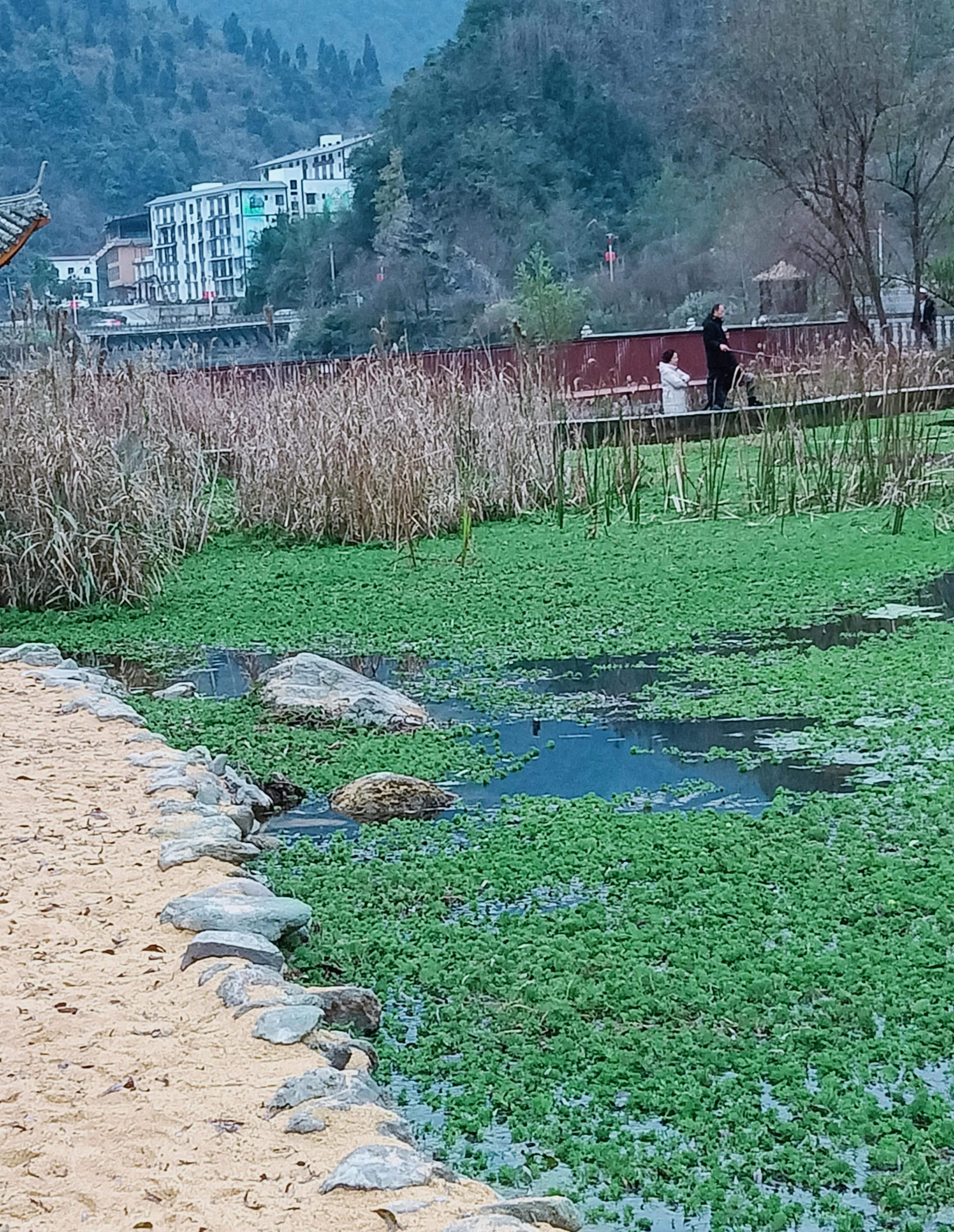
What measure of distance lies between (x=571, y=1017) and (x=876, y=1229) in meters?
0.71

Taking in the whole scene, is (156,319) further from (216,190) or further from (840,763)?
(840,763)

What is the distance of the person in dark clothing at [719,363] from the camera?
1415 centimetres

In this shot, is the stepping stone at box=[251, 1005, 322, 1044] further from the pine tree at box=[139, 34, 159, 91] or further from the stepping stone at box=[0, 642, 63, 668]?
the pine tree at box=[139, 34, 159, 91]

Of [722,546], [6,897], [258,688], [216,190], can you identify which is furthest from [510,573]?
[216,190]

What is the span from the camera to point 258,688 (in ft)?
16.9

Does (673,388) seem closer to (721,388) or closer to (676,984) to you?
(721,388)

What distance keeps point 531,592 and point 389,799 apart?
300cm

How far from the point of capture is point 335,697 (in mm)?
4844

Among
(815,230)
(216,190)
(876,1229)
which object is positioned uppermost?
(216,190)

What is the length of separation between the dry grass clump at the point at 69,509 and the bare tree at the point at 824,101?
1497cm

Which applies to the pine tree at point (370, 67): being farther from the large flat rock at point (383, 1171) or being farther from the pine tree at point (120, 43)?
the large flat rock at point (383, 1171)

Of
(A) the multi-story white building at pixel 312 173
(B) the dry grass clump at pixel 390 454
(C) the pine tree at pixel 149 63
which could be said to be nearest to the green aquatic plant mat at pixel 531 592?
(B) the dry grass clump at pixel 390 454

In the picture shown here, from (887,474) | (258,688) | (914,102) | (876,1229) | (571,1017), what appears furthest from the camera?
(914,102)

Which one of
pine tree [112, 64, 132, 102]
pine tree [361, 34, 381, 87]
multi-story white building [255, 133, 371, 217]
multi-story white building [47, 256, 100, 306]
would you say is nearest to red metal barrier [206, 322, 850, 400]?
multi-story white building [47, 256, 100, 306]
